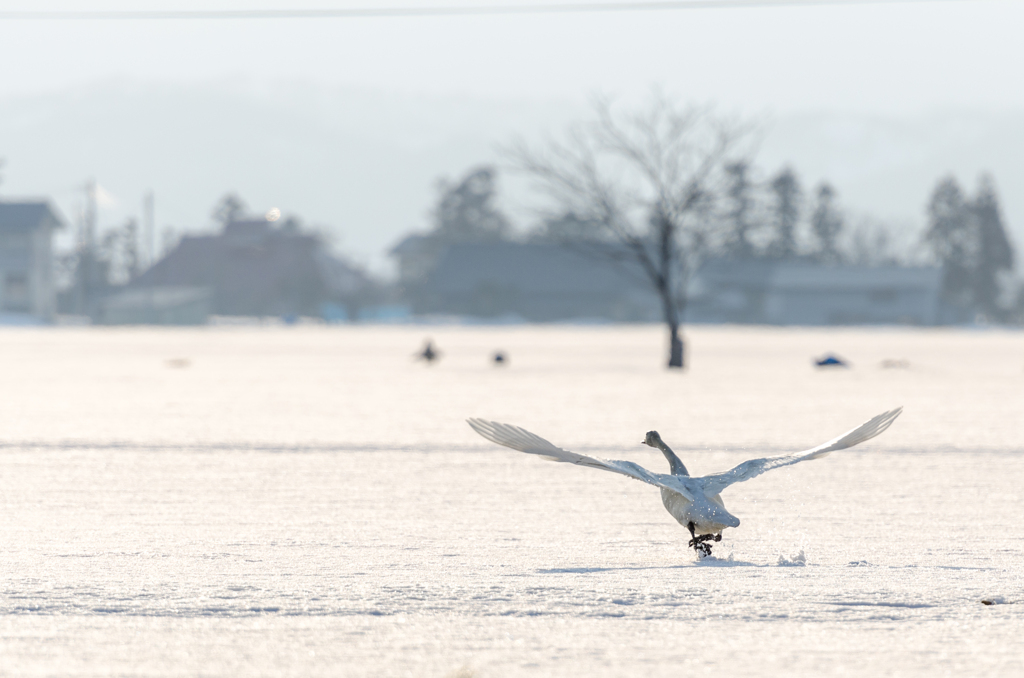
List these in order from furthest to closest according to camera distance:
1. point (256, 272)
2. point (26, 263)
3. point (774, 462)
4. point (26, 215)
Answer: point (256, 272), point (26, 215), point (26, 263), point (774, 462)

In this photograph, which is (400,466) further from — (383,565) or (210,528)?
(383,565)

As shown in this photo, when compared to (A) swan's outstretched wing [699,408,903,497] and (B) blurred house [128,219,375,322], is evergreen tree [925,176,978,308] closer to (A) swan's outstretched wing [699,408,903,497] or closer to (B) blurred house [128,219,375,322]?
(B) blurred house [128,219,375,322]

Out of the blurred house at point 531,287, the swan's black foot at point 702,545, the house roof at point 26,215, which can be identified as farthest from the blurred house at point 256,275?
the swan's black foot at point 702,545

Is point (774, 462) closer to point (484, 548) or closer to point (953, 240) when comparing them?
point (484, 548)

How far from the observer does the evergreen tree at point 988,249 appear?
10650 cm

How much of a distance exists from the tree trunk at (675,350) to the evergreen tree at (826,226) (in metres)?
88.5

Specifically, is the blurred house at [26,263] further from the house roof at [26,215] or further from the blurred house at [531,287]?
the blurred house at [531,287]

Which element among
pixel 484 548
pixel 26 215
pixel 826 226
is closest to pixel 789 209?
pixel 826 226

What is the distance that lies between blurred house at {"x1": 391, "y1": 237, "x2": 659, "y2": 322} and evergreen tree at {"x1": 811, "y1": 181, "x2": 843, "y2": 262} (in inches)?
1056

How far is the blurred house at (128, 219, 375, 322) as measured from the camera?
3898 inches

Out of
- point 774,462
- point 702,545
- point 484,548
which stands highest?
point 774,462

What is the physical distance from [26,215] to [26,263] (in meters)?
4.61

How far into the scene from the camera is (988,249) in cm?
10719

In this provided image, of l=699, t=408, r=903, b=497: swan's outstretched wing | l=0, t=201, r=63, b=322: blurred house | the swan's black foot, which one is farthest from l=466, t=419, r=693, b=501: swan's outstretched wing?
l=0, t=201, r=63, b=322: blurred house
